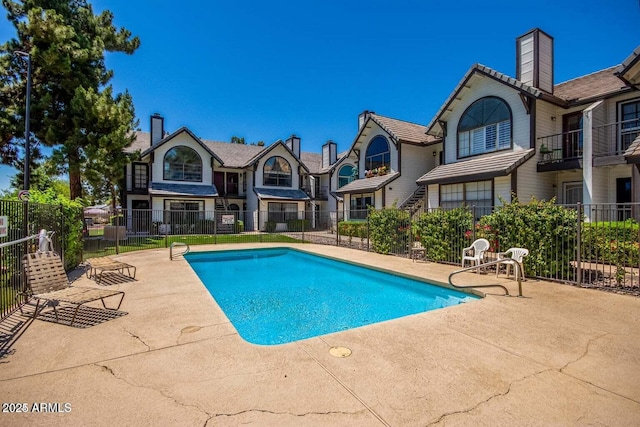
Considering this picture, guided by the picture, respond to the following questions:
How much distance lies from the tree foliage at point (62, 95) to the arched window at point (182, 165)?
7.87 meters

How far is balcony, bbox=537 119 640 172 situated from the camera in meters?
12.8

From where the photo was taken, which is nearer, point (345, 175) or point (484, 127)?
point (484, 127)

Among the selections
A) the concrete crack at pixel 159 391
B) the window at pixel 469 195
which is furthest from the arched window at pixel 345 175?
the concrete crack at pixel 159 391

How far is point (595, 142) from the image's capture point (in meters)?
13.2

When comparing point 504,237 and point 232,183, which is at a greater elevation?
point 232,183

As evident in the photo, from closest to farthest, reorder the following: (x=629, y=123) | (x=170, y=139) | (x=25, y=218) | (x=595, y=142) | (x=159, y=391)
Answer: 1. (x=159, y=391)
2. (x=25, y=218)
3. (x=629, y=123)
4. (x=595, y=142)
5. (x=170, y=139)

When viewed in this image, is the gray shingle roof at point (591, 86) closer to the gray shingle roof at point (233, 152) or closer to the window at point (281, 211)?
the window at point (281, 211)

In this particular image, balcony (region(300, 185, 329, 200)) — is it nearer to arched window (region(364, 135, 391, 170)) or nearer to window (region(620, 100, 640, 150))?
arched window (region(364, 135, 391, 170))

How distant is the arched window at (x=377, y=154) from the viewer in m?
22.3

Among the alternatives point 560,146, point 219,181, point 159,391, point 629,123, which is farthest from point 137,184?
point 629,123

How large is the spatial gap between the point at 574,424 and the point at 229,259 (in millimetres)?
14285

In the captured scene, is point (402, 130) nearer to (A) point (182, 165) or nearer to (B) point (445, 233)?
(B) point (445, 233)

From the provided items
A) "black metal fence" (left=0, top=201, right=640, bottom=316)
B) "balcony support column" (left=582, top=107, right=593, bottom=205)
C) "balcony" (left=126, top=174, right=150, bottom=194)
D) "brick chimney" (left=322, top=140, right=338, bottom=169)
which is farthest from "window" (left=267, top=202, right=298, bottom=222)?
"balcony support column" (left=582, top=107, right=593, bottom=205)

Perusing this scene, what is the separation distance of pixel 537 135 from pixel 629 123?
310cm
